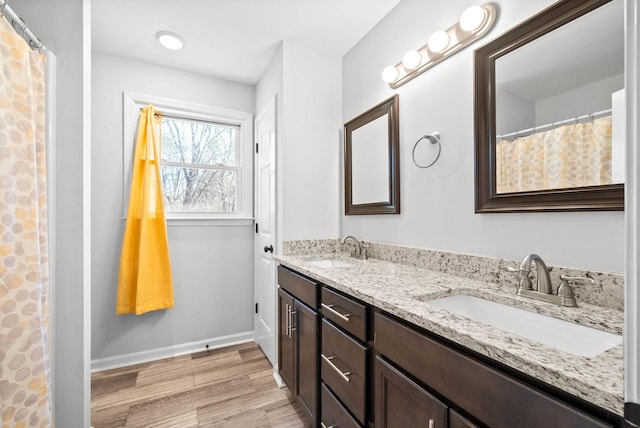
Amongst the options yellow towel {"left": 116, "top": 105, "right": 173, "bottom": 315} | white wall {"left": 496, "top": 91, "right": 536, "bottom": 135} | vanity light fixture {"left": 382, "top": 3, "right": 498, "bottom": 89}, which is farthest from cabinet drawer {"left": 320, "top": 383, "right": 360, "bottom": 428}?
vanity light fixture {"left": 382, "top": 3, "right": 498, "bottom": 89}

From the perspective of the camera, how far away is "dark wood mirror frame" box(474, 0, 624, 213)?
885 millimetres

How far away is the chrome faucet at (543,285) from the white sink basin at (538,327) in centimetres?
8

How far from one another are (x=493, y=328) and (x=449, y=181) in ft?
2.75

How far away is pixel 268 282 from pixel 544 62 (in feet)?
7.10

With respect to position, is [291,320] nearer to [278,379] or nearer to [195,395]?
[278,379]

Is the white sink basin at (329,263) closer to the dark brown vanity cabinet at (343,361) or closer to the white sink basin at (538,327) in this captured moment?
the dark brown vanity cabinet at (343,361)

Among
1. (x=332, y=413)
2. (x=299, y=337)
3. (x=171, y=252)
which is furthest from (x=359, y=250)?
(x=171, y=252)

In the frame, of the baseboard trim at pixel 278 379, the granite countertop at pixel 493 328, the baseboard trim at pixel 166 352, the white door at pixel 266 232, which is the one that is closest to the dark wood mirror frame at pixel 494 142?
the granite countertop at pixel 493 328

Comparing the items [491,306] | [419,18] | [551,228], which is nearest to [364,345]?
[491,306]

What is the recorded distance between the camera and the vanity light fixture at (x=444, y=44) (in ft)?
3.90

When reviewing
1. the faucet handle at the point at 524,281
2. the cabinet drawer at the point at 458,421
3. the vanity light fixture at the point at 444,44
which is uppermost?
the vanity light fixture at the point at 444,44

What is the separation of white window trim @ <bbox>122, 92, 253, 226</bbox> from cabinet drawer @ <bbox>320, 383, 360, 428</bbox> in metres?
1.72

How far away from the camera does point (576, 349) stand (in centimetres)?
76

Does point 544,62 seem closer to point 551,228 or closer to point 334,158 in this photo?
point 551,228
